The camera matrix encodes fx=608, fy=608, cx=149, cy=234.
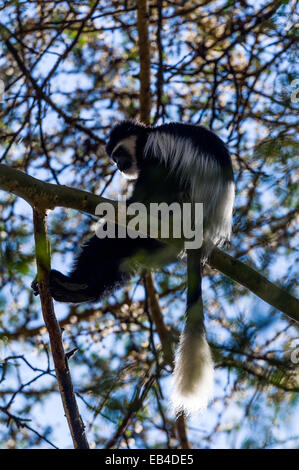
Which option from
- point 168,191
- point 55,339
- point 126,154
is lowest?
point 55,339

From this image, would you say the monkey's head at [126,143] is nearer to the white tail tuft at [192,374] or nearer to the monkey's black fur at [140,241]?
the monkey's black fur at [140,241]

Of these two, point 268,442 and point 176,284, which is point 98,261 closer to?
point 176,284

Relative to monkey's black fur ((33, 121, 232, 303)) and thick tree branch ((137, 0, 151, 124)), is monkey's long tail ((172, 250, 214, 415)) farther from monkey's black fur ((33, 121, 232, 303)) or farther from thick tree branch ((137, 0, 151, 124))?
thick tree branch ((137, 0, 151, 124))

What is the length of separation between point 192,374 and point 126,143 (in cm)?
151

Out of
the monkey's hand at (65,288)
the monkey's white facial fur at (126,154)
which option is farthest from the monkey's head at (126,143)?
the monkey's hand at (65,288)

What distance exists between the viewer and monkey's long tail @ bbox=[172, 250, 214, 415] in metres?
2.16

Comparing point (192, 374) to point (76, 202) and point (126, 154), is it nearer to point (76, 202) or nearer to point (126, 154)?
point (76, 202)

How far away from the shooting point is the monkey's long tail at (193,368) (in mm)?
2164

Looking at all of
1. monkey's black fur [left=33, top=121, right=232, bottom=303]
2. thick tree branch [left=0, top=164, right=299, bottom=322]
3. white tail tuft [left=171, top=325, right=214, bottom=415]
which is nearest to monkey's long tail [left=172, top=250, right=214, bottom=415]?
white tail tuft [left=171, top=325, right=214, bottom=415]

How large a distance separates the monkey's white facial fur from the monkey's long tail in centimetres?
119

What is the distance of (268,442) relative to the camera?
4.67 ft

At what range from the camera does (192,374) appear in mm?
2188


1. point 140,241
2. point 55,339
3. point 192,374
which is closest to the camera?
point 55,339

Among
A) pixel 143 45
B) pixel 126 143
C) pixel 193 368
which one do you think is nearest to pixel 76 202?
pixel 193 368
